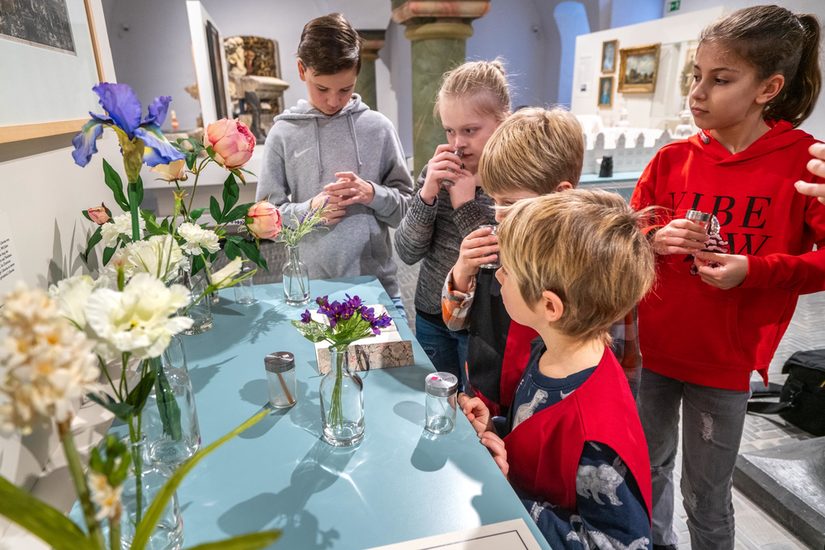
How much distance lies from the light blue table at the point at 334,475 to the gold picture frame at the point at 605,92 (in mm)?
6130

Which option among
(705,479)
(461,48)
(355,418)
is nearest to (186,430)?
(355,418)

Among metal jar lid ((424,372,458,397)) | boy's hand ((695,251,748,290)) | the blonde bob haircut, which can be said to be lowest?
metal jar lid ((424,372,458,397))

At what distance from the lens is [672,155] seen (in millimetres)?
1345

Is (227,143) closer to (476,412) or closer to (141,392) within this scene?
(141,392)

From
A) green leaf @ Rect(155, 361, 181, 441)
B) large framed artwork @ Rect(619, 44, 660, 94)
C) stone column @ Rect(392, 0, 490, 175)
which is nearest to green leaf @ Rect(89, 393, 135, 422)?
green leaf @ Rect(155, 361, 181, 441)

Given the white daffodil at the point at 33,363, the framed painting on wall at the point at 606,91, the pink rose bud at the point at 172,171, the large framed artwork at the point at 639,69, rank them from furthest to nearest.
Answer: the framed painting on wall at the point at 606,91
the large framed artwork at the point at 639,69
the pink rose bud at the point at 172,171
the white daffodil at the point at 33,363

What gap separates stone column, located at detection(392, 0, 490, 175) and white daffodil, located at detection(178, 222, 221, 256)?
9.04 ft

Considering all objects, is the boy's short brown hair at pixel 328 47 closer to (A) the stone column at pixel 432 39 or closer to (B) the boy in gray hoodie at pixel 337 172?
(B) the boy in gray hoodie at pixel 337 172

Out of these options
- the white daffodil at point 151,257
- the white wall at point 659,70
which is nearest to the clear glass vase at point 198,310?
the white daffodil at point 151,257

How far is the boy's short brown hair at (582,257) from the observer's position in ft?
2.63

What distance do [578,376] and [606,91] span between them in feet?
20.7

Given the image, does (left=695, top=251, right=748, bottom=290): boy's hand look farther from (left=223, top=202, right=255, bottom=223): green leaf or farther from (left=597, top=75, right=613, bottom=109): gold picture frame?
(left=597, top=75, right=613, bottom=109): gold picture frame

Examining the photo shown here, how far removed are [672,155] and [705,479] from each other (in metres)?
0.87

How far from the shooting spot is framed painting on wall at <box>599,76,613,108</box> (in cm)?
612
